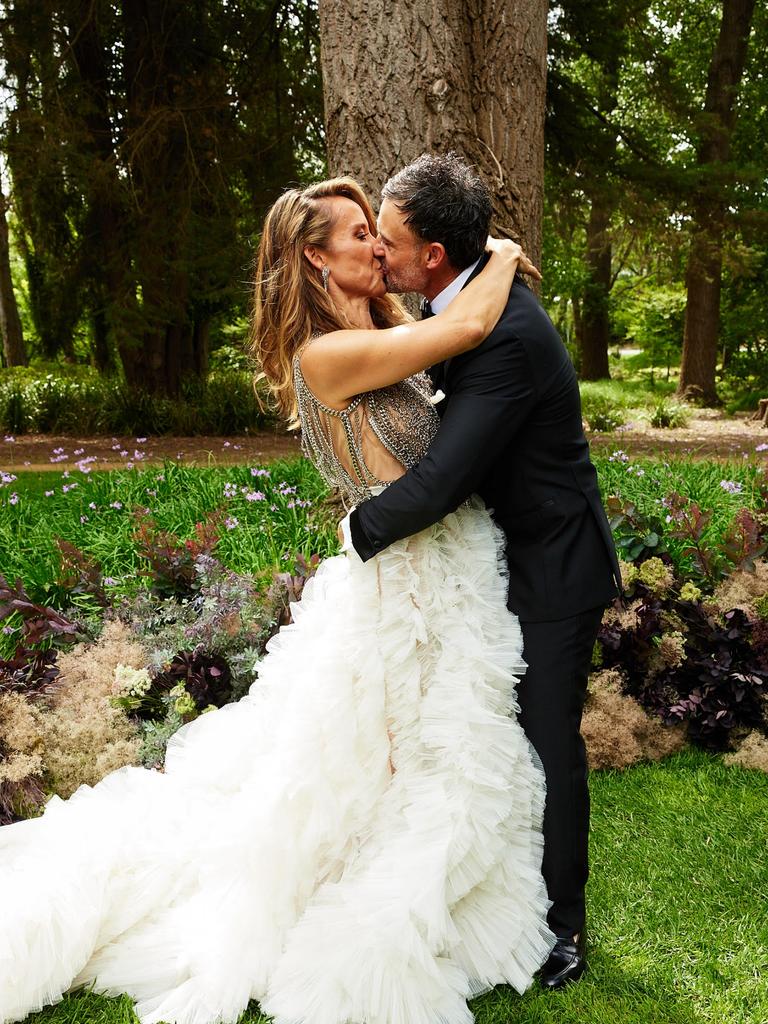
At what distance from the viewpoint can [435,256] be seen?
2.43 m

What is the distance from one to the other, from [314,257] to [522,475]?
89cm

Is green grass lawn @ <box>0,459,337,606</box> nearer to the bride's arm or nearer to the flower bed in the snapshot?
the flower bed

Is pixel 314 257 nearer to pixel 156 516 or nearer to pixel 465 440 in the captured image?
pixel 465 440

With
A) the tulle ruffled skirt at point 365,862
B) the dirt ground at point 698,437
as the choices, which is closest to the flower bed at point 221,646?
the tulle ruffled skirt at point 365,862

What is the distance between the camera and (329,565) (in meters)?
2.92

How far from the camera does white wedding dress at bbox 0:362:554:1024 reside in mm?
2355

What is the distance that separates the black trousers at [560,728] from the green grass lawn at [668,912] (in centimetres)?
34

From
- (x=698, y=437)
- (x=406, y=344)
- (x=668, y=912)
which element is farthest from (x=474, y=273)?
(x=698, y=437)

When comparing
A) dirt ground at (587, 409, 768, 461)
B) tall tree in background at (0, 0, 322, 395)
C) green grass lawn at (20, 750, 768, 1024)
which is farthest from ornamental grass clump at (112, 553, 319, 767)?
tall tree in background at (0, 0, 322, 395)

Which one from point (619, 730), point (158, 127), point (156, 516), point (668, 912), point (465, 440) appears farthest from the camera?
point (158, 127)

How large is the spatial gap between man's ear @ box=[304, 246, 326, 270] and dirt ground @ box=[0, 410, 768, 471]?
6.48 metres

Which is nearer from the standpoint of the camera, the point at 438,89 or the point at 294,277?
the point at 294,277

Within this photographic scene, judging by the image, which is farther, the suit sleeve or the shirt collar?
the shirt collar

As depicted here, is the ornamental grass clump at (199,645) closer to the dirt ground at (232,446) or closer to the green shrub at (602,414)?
the dirt ground at (232,446)
